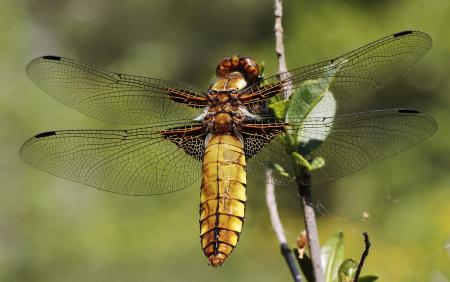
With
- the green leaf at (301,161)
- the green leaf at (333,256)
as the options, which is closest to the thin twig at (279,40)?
the green leaf at (301,161)

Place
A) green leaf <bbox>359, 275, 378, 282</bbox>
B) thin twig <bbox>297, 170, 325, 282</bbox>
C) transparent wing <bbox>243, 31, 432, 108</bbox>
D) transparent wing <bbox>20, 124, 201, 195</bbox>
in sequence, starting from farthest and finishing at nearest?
1. transparent wing <bbox>20, 124, 201, 195</bbox>
2. transparent wing <bbox>243, 31, 432, 108</bbox>
3. green leaf <bbox>359, 275, 378, 282</bbox>
4. thin twig <bbox>297, 170, 325, 282</bbox>

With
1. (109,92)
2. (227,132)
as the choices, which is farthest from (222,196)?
(109,92)

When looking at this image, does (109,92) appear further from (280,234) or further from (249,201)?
(249,201)

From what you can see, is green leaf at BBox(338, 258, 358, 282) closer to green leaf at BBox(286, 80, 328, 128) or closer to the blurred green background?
green leaf at BBox(286, 80, 328, 128)

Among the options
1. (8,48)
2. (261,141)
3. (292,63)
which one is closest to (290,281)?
(292,63)

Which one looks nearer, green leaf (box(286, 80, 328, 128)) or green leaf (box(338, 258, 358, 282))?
green leaf (box(338, 258, 358, 282))

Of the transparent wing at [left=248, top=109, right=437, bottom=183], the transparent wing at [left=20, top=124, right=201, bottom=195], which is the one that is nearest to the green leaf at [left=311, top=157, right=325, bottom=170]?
the transparent wing at [left=248, top=109, right=437, bottom=183]
